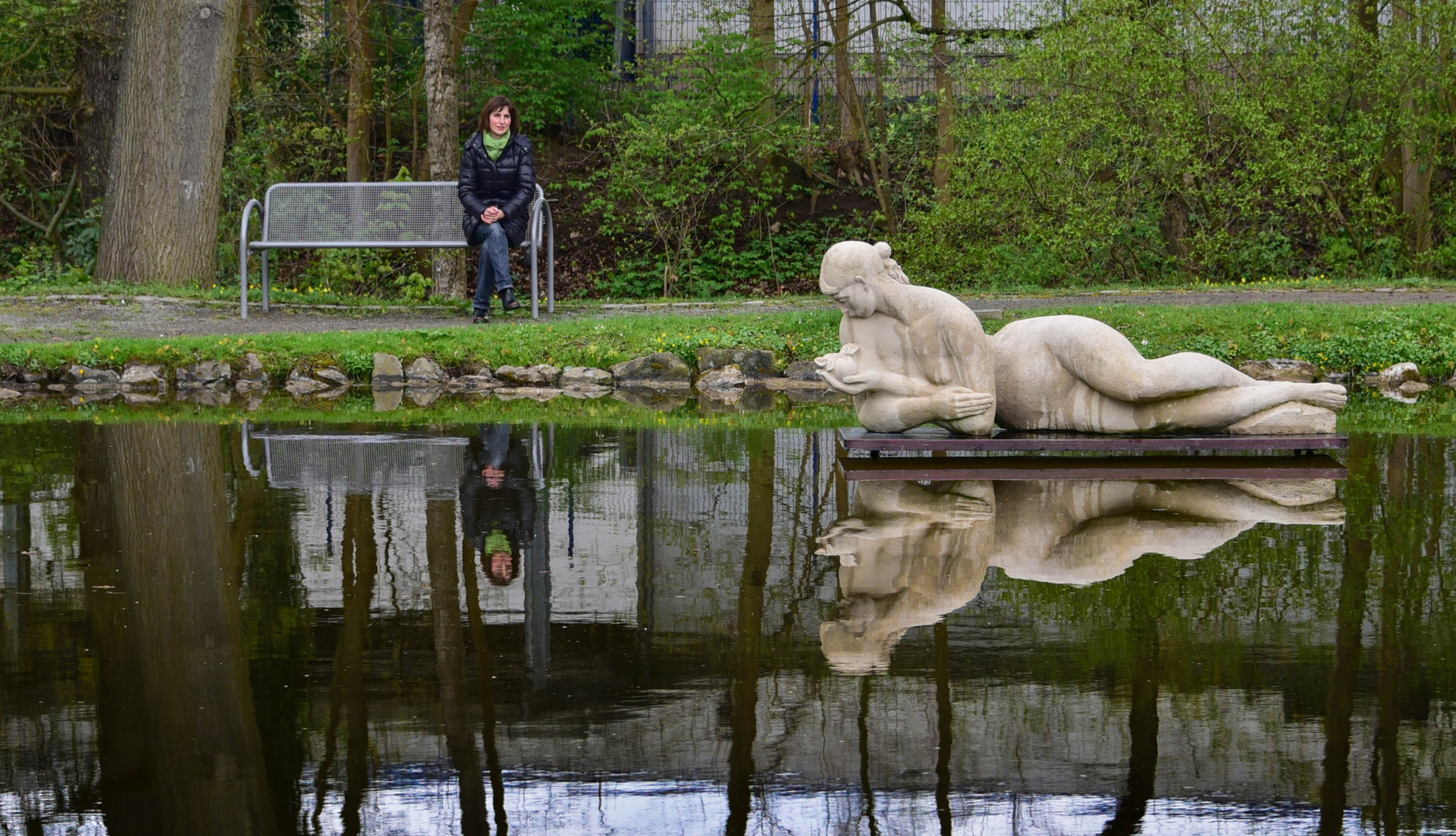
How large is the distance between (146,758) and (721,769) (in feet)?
4.38

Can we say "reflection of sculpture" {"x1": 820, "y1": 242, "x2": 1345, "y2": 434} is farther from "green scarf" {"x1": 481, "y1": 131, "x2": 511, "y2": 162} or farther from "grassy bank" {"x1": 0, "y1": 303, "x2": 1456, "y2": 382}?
"green scarf" {"x1": 481, "y1": 131, "x2": 511, "y2": 162}

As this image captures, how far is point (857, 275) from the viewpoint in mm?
7211

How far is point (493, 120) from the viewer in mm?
13953

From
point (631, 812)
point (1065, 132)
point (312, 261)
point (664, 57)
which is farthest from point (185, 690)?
point (664, 57)

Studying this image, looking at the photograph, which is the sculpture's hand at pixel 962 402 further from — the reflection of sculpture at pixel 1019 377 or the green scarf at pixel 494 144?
the green scarf at pixel 494 144

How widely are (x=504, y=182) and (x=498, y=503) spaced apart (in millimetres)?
8177

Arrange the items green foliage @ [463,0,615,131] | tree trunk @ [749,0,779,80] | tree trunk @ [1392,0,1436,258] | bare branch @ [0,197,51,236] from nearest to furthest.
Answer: tree trunk @ [1392,0,1436,258]
tree trunk @ [749,0,779,80]
bare branch @ [0,197,51,236]
green foliage @ [463,0,615,131]

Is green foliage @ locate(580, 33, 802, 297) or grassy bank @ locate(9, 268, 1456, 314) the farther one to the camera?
green foliage @ locate(580, 33, 802, 297)

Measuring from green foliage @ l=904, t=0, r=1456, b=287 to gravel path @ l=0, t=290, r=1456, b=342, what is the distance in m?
2.21

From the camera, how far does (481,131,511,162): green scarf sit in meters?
14.1

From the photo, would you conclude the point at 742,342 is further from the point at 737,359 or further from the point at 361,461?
the point at 361,461

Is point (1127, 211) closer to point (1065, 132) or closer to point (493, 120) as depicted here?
point (1065, 132)

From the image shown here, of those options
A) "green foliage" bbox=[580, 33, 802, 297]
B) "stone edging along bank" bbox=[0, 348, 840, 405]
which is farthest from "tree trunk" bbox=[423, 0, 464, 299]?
"stone edging along bank" bbox=[0, 348, 840, 405]

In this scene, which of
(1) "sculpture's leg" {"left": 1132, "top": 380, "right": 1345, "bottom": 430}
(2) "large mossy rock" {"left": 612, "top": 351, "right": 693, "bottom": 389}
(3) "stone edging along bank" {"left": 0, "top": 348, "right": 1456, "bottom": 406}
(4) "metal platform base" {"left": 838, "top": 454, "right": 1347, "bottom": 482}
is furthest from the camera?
(2) "large mossy rock" {"left": 612, "top": 351, "right": 693, "bottom": 389}
